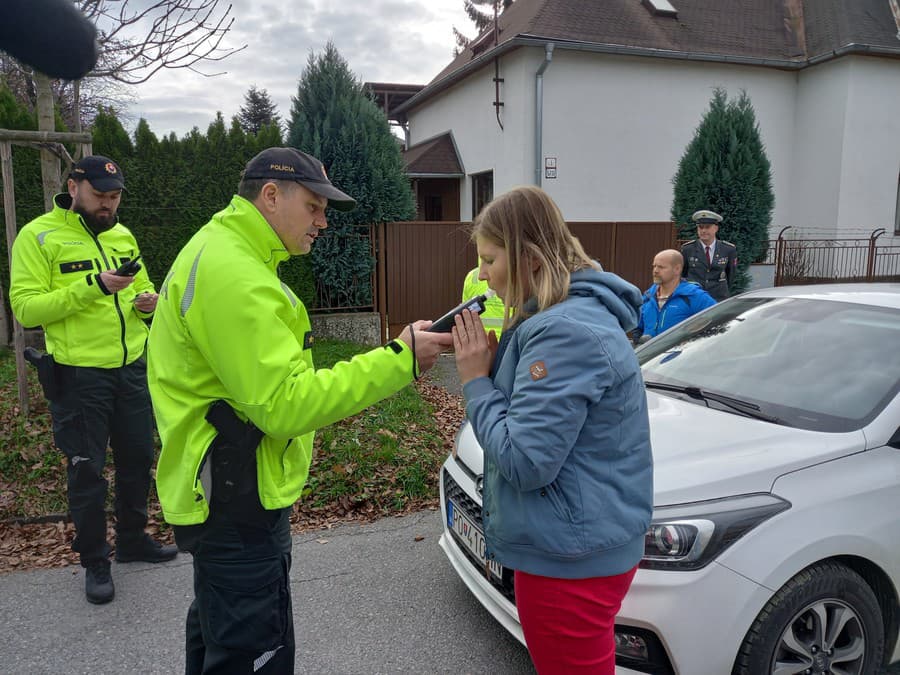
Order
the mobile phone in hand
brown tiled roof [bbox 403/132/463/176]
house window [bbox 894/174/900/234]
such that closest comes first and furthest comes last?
the mobile phone in hand
house window [bbox 894/174/900/234]
brown tiled roof [bbox 403/132/463/176]

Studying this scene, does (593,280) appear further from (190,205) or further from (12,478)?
(190,205)

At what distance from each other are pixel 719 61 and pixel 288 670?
1643 cm

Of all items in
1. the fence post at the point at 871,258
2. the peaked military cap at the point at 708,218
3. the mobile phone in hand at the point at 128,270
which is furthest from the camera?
the fence post at the point at 871,258

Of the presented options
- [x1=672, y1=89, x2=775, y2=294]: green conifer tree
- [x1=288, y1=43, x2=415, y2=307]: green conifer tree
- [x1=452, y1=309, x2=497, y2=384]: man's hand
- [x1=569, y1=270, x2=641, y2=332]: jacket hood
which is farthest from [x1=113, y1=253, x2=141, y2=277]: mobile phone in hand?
[x1=672, y1=89, x2=775, y2=294]: green conifer tree

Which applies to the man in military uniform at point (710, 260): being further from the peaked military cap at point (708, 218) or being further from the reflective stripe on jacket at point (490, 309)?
the reflective stripe on jacket at point (490, 309)

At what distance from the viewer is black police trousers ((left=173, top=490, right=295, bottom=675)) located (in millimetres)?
1860

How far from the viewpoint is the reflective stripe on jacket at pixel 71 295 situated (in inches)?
130

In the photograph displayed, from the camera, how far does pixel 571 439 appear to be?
1.61 meters

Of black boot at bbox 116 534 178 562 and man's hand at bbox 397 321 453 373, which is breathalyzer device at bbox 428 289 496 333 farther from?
black boot at bbox 116 534 178 562

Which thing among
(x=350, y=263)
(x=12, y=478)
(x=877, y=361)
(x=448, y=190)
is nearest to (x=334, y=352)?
(x=350, y=263)

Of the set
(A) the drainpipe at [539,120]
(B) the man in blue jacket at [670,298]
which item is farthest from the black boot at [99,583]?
(A) the drainpipe at [539,120]

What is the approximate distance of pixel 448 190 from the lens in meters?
18.6

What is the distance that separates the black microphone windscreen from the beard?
2.91 metres

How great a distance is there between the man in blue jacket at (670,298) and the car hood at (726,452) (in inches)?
90.4
